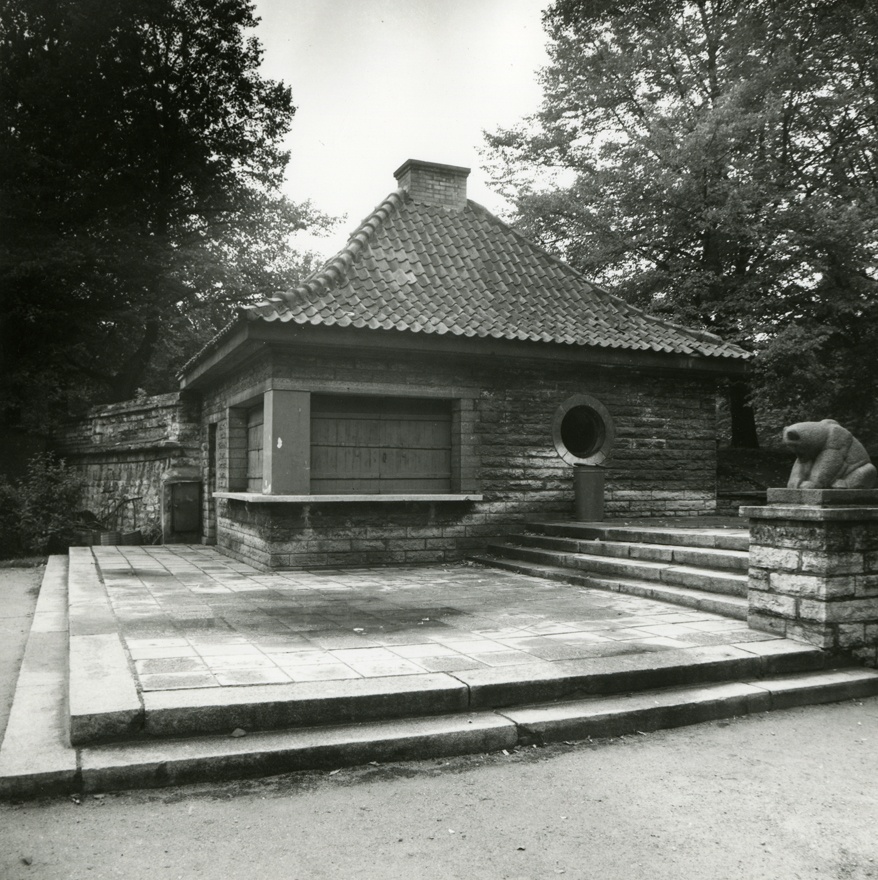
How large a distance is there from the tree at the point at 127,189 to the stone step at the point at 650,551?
557 inches

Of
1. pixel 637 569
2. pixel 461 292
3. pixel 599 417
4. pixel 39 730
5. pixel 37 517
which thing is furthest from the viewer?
pixel 37 517

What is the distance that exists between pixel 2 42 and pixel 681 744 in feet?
77.4

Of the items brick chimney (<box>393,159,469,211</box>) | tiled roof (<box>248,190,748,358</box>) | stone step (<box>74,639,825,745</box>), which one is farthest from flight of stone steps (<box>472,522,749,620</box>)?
brick chimney (<box>393,159,469,211</box>)

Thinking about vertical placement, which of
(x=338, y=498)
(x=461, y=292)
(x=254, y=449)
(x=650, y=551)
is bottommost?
(x=650, y=551)

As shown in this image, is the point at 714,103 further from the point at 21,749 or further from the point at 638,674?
the point at 21,749

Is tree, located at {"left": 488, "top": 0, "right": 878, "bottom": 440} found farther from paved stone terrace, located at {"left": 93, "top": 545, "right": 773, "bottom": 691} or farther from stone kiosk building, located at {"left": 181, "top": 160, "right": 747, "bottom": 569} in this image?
paved stone terrace, located at {"left": 93, "top": 545, "right": 773, "bottom": 691}

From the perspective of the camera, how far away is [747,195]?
16.2 m

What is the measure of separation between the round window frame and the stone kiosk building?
0.07ft

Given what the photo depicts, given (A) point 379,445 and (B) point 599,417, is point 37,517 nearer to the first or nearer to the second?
(A) point 379,445

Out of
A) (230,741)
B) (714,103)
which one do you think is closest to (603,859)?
(230,741)

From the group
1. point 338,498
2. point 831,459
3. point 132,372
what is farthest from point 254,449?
point 132,372

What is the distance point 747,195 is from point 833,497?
12393 millimetres

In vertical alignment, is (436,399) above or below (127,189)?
below

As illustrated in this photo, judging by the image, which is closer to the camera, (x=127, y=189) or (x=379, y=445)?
(x=379, y=445)
